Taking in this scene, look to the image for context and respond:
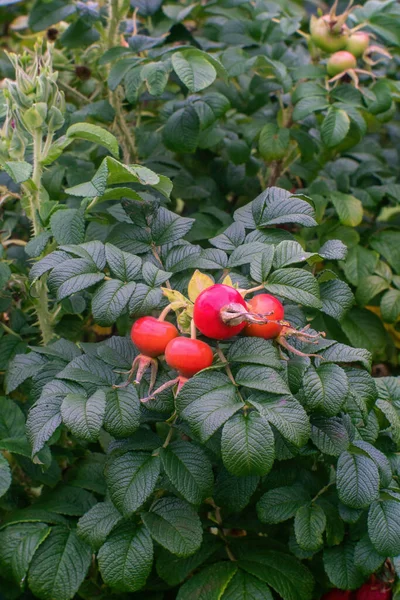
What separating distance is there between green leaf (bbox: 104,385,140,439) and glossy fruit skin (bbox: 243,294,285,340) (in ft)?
0.54

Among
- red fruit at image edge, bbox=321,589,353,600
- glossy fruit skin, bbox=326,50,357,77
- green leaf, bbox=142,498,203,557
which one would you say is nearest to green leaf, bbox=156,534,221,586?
green leaf, bbox=142,498,203,557

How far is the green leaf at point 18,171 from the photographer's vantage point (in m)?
0.96

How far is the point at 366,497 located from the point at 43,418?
40 cm

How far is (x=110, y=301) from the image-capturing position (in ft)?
2.77

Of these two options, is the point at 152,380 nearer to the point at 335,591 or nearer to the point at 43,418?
the point at 43,418

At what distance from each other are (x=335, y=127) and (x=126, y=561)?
33.3 inches

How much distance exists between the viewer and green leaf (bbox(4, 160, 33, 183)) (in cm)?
96

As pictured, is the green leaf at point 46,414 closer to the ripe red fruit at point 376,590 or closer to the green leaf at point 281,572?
the green leaf at point 281,572

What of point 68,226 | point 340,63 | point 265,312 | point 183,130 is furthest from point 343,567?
point 340,63

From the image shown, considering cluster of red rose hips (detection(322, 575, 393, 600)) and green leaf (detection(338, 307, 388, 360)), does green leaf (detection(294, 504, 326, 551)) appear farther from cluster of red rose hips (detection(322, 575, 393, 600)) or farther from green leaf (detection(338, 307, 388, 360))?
green leaf (detection(338, 307, 388, 360))

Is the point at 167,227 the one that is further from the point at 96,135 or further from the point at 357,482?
the point at 357,482

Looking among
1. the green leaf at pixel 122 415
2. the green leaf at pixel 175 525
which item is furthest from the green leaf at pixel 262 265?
the green leaf at pixel 175 525

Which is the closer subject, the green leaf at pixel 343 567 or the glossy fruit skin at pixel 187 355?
the glossy fruit skin at pixel 187 355

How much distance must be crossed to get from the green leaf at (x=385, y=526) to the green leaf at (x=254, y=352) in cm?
25
